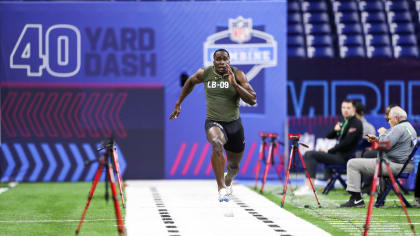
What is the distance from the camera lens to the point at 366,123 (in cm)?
1092

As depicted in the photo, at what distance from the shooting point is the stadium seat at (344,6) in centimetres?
1734

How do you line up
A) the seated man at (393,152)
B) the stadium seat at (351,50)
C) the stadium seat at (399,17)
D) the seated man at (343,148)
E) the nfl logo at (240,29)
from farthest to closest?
the stadium seat at (399,17) → the stadium seat at (351,50) → the nfl logo at (240,29) → the seated man at (343,148) → the seated man at (393,152)

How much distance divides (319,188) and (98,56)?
4581mm

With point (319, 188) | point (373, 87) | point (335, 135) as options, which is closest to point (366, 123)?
point (335, 135)

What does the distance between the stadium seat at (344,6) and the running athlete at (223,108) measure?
10.3 m

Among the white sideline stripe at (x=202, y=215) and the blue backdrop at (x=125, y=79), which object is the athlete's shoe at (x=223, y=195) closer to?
the white sideline stripe at (x=202, y=215)

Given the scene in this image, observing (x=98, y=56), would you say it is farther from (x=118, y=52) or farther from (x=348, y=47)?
(x=348, y=47)

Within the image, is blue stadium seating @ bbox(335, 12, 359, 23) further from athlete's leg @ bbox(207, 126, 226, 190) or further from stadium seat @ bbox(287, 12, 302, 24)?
athlete's leg @ bbox(207, 126, 226, 190)

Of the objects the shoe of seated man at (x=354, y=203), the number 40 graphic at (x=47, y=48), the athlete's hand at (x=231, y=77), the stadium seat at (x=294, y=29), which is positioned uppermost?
the stadium seat at (x=294, y=29)

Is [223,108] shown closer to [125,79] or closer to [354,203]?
[354,203]

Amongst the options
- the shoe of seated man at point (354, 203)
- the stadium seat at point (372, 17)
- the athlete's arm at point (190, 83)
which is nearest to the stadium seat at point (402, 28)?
the stadium seat at point (372, 17)

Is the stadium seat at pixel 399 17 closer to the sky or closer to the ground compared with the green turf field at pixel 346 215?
closer to the sky

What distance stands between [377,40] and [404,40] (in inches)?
24.9

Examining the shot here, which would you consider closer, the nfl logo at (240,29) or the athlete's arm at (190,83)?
the athlete's arm at (190,83)
